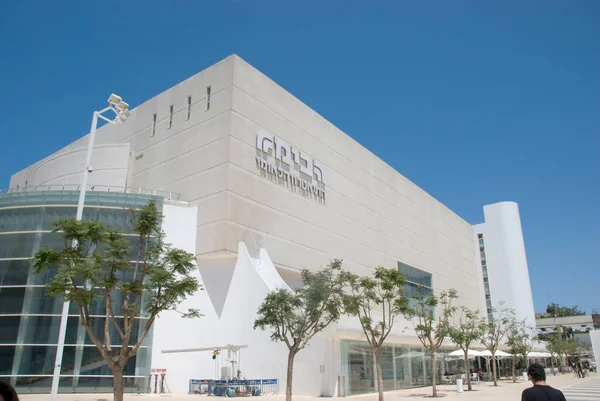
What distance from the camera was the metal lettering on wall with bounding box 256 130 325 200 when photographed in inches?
1574

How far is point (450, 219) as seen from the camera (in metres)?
80.1

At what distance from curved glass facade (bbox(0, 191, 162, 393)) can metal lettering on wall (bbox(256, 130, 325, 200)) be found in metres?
12.4

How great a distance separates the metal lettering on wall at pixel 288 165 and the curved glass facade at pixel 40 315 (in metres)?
12.4

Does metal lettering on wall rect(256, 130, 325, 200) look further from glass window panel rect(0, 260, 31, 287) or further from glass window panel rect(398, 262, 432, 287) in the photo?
glass window panel rect(398, 262, 432, 287)

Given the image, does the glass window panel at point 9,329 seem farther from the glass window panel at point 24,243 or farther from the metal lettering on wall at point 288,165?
the metal lettering on wall at point 288,165

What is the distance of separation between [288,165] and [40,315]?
2214 cm

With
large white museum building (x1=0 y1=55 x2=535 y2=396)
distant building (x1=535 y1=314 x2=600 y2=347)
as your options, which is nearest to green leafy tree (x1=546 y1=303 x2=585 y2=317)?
distant building (x1=535 y1=314 x2=600 y2=347)

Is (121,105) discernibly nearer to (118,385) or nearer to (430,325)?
(118,385)

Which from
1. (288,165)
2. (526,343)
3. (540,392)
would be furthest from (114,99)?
(526,343)

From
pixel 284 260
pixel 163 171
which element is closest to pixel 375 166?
pixel 284 260

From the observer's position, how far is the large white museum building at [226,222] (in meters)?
29.7

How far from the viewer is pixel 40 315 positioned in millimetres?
29125

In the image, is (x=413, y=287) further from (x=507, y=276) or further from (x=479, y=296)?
(x=507, y=276)

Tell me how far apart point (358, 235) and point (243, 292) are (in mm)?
20546
